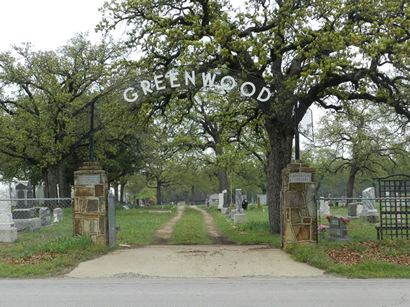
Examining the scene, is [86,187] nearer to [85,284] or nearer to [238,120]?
[85,284]

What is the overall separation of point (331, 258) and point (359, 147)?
35683 mm

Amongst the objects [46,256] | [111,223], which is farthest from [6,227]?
[46,256]

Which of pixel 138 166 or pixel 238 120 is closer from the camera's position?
pixel 238 120

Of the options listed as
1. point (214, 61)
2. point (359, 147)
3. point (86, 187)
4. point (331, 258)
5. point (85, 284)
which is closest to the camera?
point (85, 284)

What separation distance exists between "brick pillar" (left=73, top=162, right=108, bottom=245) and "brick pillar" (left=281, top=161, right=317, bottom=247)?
4.96 meters

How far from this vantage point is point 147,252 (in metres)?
14.4

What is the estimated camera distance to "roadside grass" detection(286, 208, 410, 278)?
11.0 m

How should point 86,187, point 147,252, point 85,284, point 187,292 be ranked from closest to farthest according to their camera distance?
point 187,292
point 85,284
point 147,252
point 86,187

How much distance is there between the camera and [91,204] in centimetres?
1526

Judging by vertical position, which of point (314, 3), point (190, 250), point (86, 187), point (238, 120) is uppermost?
point (314, 3)

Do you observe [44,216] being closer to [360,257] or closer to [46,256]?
[46,256]

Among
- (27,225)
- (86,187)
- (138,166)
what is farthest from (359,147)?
(86,187)

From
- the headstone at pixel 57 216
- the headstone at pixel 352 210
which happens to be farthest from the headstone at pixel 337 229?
the headstone at pixel 57 216

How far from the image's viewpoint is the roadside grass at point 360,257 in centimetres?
1101
